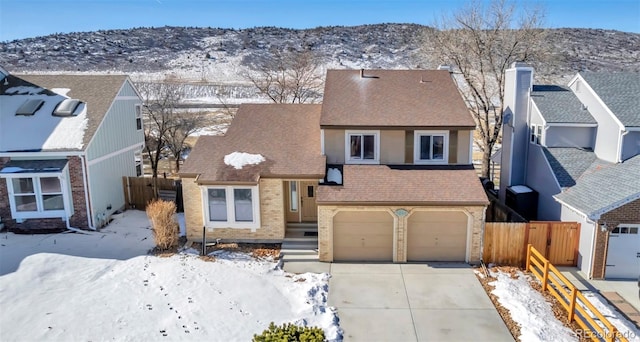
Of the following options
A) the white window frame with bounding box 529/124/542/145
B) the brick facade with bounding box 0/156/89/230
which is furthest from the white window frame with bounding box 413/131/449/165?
the brick facade with bounding box 0/156/89/230

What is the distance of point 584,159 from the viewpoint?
16094mm

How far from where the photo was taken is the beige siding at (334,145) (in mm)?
15555

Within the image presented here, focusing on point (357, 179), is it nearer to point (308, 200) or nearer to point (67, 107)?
point (308, 200)

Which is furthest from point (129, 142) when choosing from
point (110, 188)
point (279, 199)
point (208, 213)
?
point (279, 199)

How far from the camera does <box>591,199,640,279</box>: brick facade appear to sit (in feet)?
41.0

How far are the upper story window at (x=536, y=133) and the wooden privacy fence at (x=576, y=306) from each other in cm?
593

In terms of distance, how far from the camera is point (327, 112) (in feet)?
52.3

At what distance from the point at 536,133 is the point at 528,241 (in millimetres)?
5910

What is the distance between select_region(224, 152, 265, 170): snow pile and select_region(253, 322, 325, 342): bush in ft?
22.3

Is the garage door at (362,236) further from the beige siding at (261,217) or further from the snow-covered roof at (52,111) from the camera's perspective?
the snow-covered roof at (52,111)

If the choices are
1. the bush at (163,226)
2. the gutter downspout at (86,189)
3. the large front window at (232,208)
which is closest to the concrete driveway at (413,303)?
the large front window at (232,208)

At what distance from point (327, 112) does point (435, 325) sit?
28.2 ft

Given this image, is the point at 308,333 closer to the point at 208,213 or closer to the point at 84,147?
the point at 208,213

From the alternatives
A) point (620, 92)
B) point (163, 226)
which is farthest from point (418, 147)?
point (163, 226)
